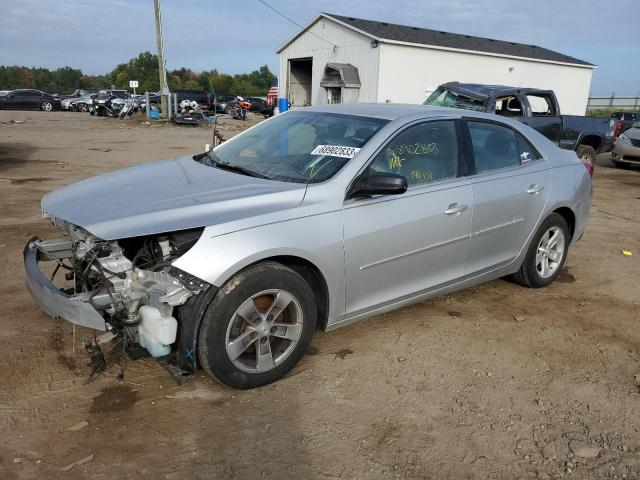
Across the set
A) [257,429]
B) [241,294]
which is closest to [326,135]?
[241,294]

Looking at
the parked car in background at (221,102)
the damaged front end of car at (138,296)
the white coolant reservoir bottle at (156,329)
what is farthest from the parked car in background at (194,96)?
the white coolant reservoir bottle at (156,329)

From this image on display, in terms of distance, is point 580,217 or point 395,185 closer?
point 395,185

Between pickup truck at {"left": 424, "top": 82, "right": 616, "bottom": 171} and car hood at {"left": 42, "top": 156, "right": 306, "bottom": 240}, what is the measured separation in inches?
285

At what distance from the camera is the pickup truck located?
390 inches

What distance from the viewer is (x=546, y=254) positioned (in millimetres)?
4957

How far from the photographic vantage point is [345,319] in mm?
3527

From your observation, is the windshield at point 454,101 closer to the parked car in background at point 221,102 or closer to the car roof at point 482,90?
the car roof at point 482,90

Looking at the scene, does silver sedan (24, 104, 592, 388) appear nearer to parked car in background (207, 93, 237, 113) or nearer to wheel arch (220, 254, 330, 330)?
wheel arch (220, 254, 330, 330)

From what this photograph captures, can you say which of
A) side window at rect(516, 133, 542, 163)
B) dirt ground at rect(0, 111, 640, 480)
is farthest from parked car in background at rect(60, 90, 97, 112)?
side window at rect(516, 133, 542, 163)

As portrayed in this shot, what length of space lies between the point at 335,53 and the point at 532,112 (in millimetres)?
16723

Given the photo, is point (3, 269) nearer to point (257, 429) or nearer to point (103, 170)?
point (257, 429)

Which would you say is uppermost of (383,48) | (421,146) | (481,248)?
(383,48)

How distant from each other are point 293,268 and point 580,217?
325 centimetres

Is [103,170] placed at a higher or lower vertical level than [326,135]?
lower
